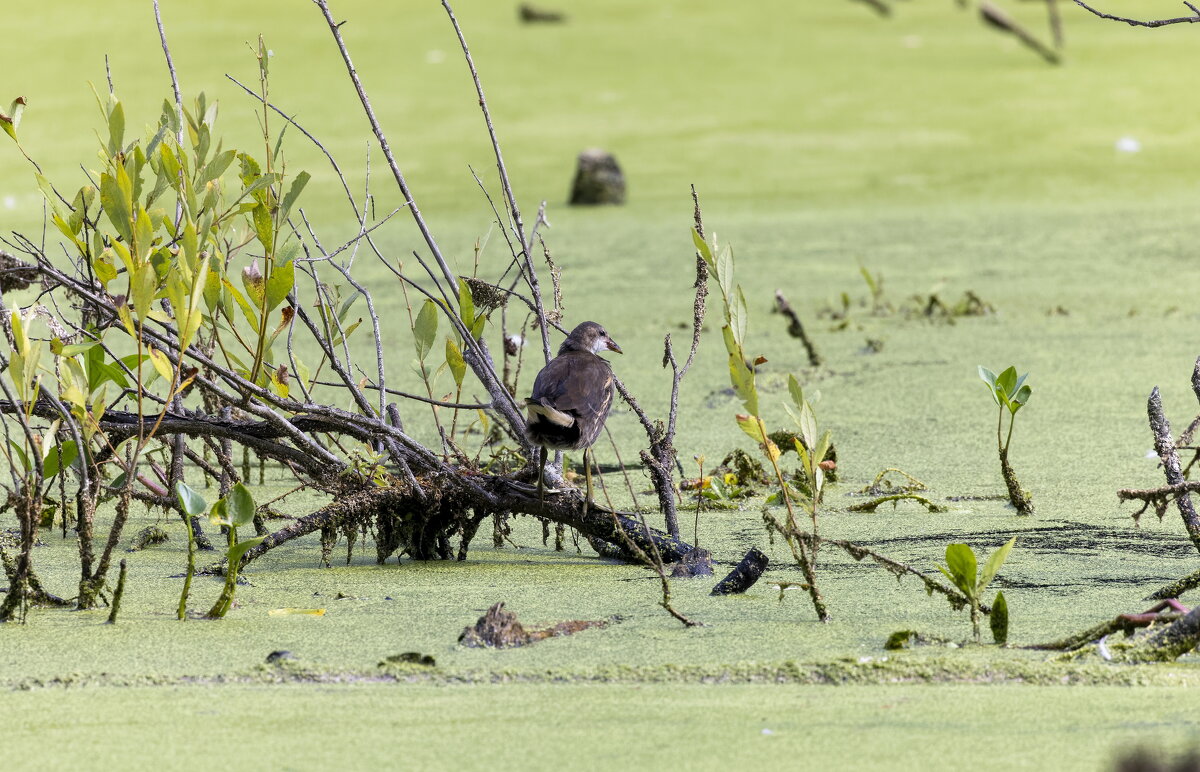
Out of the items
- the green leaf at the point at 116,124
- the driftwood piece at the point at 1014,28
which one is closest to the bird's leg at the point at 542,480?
the green leaf at the point at 116,124

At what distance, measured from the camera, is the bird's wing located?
92.6 inches

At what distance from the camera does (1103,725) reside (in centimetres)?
152

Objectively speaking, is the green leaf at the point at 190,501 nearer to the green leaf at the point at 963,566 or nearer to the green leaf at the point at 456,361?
the green leaf at the point at 456,361

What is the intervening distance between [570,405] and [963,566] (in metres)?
0.71

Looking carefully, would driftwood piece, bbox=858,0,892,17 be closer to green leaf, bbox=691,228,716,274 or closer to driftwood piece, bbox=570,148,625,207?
driftwood piece, bbox=570,148,625,207

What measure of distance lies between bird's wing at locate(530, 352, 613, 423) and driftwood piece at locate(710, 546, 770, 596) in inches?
14.1

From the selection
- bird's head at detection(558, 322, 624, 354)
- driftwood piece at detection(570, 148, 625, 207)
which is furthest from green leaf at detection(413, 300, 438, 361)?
driftwood piece at detection(570, 148, 625, 207)

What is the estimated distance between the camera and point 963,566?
6.10 ft

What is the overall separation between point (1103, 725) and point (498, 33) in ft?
34.2

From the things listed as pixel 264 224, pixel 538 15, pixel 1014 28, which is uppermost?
pixel 538 15

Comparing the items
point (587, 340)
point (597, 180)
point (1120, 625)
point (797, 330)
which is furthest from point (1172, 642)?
point (597, 180)

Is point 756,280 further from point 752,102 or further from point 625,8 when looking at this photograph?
point 625,8

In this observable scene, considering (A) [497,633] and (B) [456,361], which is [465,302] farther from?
(A) [497,633]

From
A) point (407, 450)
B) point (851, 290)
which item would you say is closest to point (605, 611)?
point (407, 450)
